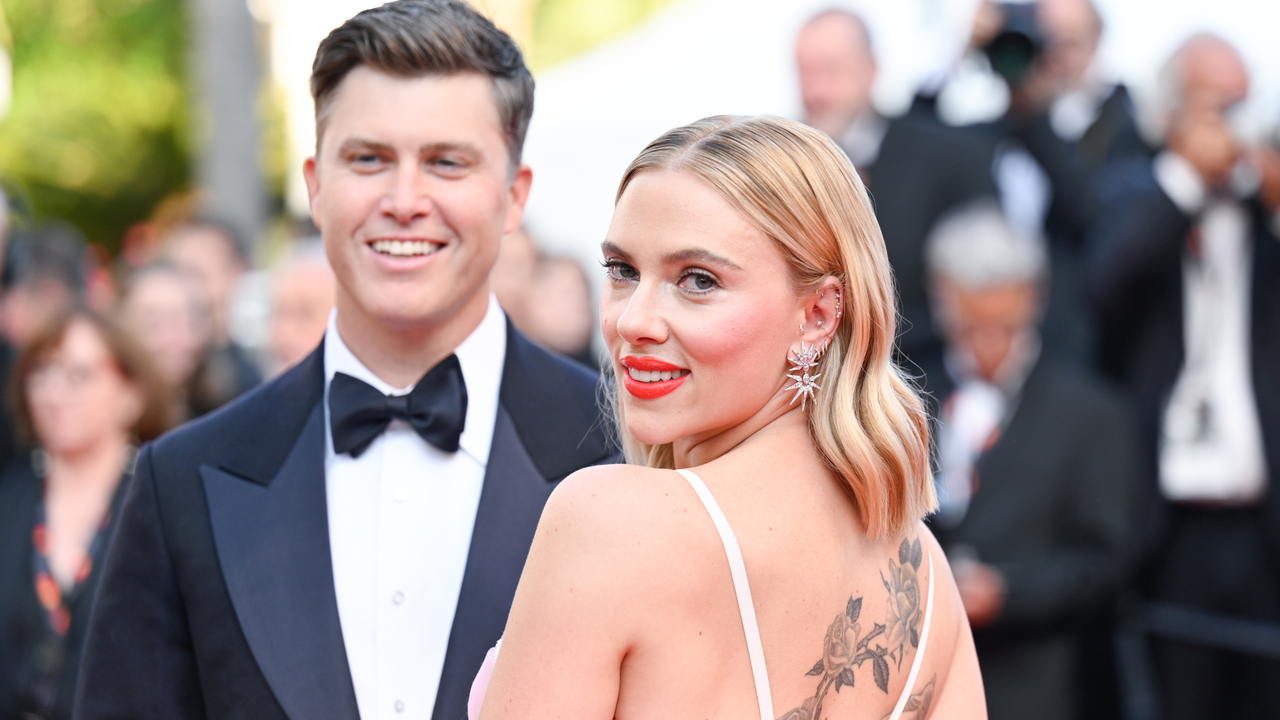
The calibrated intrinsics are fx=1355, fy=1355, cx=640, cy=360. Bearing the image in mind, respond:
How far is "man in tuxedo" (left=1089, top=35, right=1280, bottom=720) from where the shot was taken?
4.93 m

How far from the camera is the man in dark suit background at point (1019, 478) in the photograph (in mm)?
4363

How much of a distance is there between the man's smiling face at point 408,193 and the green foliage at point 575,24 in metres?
19.0

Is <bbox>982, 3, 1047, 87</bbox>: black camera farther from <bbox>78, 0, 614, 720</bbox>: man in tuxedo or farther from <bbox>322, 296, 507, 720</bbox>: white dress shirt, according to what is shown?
<bbox>322, 296, 507, 720</bbox>: white dress shirt

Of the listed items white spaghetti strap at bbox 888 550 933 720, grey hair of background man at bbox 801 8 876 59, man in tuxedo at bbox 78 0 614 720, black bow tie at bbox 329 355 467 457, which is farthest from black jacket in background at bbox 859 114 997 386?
white spaghetti strap at bbox 888 550 933 720

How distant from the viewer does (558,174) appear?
8.33 metres

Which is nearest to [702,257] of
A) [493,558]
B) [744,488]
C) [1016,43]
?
[744,488]

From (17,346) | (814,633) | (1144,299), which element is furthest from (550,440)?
(17,346)

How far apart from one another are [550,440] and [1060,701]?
99.6 inches

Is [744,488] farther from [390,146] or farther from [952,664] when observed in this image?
[390,146]

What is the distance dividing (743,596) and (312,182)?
4.56 ft

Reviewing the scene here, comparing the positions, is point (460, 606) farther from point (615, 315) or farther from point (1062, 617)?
point (1062, 617)

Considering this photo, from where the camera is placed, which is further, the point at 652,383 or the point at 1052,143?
the point at 1052,143

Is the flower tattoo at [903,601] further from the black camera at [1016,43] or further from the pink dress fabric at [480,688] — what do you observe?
the black camera at [1016,43]

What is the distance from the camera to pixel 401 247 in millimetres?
2549
